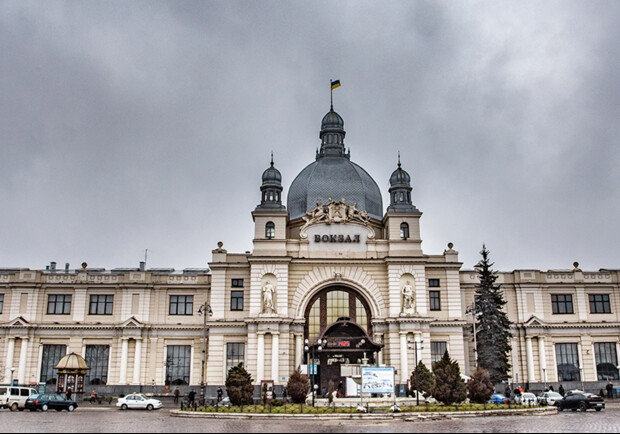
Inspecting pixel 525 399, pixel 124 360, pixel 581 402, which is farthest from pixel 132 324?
pixel 581 402

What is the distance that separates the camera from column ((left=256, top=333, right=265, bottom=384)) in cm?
5650

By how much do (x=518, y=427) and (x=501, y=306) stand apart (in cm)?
3292

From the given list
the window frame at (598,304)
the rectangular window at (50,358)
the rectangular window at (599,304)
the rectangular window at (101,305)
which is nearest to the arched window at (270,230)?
the rectangular window at (101,305)

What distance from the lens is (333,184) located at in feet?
224

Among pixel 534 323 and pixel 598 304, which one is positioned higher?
pixel 598 304

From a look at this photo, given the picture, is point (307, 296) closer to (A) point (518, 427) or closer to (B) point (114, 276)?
(B) point (114, 276)

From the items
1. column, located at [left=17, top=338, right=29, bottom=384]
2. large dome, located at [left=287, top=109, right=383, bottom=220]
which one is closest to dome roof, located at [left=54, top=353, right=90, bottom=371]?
column, located at [left=17, top=338, right=29, bottom=384]

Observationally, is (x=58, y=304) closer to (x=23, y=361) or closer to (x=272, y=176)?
(x=23, y=361)

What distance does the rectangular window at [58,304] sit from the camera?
6303cm

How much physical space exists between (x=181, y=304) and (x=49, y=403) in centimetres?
2041

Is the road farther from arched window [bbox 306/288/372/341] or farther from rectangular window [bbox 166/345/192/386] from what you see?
rectangular window [bbox 166/345/192/386]

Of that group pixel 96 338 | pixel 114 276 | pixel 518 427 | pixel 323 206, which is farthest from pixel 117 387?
pixel 518 427

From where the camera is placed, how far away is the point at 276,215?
61.7 m

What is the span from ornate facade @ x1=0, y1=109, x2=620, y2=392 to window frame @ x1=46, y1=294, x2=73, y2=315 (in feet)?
Answer: 0.44
